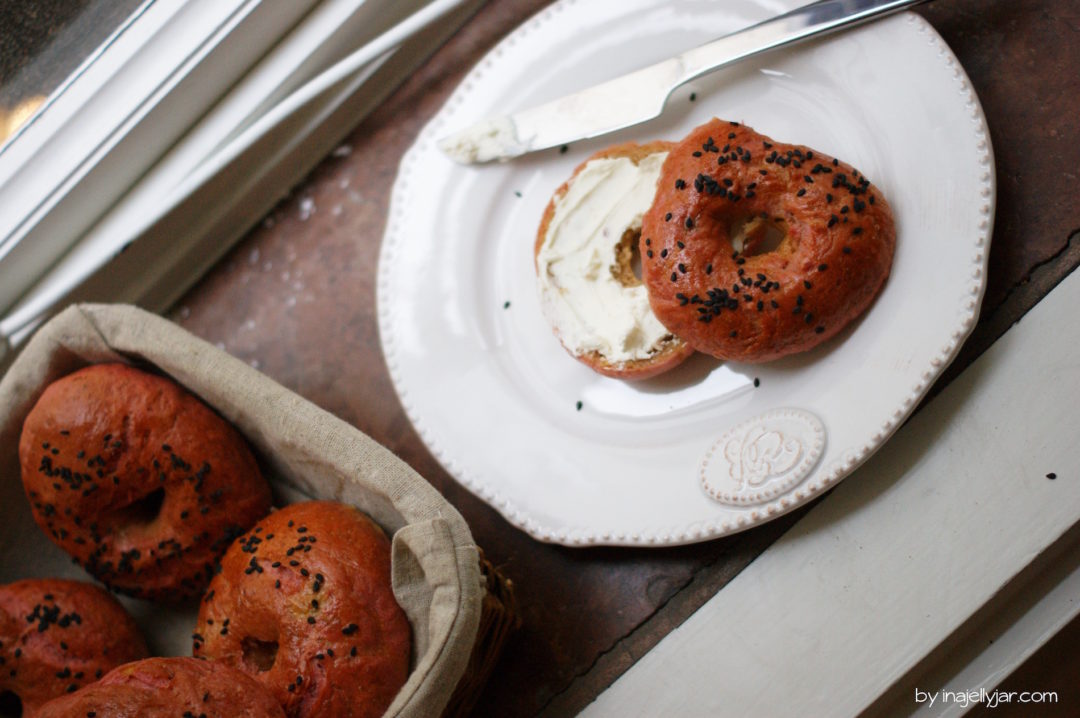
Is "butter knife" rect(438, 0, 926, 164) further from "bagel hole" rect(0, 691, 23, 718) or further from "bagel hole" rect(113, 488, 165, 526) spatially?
"bagel hole" rect(0, 691, 23, 718)

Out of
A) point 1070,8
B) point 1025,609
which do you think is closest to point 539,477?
point 1025,609

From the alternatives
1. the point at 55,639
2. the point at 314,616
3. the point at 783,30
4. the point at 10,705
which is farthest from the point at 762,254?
the point at 10,705

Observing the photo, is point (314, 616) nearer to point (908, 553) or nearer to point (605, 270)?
point (605, 270)

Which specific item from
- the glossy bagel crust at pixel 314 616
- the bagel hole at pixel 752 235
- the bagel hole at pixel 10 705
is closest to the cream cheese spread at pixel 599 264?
the bagel hole at pixel 752 235

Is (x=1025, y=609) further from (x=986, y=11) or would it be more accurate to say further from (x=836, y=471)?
(x=986, y=11)

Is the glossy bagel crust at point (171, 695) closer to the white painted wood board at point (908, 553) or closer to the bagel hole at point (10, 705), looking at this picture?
the bagel hole at point (10, 705)
